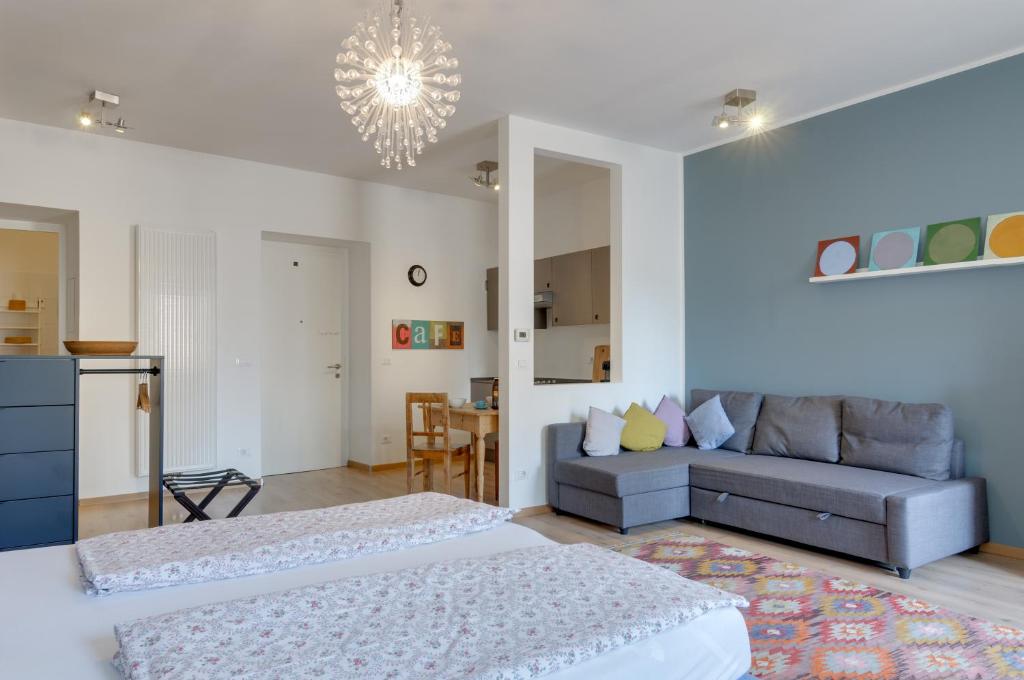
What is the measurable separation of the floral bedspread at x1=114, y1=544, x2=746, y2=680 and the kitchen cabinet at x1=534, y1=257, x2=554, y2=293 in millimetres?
4793

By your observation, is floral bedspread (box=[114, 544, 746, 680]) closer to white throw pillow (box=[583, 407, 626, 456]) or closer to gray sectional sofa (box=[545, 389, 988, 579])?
gray sectional sofa (box=[545, 389, 988, 579])

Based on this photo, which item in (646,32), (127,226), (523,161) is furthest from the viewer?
(127,226)

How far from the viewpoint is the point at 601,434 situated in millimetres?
4645

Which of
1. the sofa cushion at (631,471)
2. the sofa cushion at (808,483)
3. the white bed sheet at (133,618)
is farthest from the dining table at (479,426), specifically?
the white bed sheet at (133,618)

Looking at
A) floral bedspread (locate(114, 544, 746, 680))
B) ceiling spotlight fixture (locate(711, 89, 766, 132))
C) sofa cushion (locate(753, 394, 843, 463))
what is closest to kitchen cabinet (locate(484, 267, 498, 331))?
ceiling spotlight fixture (locate(711, 89, 766, 132))

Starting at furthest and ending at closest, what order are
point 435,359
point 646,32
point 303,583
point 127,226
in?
1. point 435,359
2. point 127,226
3. point 646,32
4. point 303,583

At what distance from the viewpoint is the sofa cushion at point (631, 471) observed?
4094 mm

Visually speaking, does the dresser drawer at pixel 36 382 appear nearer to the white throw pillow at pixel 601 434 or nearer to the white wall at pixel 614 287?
the white wall at pixel 614 287

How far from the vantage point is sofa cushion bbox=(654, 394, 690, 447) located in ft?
16.3

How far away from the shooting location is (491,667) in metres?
1.19

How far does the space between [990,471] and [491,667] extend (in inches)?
149

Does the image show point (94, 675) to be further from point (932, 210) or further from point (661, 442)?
point (932, 210)

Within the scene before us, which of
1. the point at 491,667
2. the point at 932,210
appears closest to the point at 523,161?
the point at 932,210

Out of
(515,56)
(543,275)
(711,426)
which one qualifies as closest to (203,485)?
(515,56)
